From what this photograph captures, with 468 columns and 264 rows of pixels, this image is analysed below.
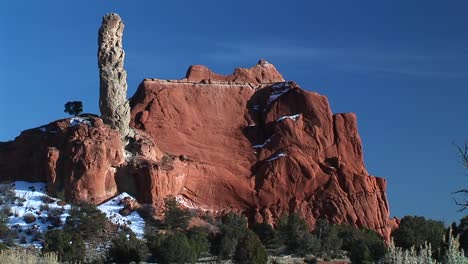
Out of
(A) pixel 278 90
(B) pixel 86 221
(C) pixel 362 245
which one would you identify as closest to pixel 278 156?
(A) pixel 278 90

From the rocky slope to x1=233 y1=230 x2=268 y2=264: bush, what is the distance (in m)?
14.6

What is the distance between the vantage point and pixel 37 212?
69.8 metres

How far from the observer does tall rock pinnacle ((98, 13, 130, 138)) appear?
77875 millimetres

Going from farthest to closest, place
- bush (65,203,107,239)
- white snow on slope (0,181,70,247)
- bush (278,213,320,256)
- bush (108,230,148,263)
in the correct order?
bush (278,213,320,256) → white snow on slope (0,181,70,247) → bush (65,203,107,239) → bush (108,230,148,263)

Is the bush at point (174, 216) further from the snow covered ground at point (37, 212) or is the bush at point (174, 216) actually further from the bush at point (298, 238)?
the bush at point (298, 238)

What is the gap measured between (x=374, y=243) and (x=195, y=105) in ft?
99.8

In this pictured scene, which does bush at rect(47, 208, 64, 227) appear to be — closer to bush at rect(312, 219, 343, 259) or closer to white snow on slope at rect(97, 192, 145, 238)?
white snow on slope at rect(97, 192, 145, 238)

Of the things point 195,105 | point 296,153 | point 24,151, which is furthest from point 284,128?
point 24,151

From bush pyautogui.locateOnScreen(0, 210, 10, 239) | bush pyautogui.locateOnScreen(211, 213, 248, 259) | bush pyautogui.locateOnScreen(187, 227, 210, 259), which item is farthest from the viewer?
bush pyautogui.locateOnScreen(211, 213, 248, 259)

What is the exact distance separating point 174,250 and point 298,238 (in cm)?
1590

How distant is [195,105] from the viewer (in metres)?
89.6

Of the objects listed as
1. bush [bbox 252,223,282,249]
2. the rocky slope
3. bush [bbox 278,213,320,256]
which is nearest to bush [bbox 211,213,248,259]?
bush [bbox 252,223,282,249]

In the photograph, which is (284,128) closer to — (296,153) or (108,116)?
(296,153)

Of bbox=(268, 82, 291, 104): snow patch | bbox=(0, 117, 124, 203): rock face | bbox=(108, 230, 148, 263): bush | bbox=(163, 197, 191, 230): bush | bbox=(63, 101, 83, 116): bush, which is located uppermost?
bbox=(268, 82, 291, 104): snow patch
